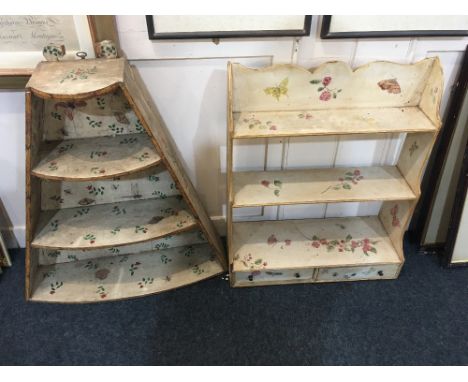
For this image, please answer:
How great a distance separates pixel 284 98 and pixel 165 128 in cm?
55

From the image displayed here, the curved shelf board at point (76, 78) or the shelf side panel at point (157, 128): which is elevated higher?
the curved shelf board at point (76, 78)

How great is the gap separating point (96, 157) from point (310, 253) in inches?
43.5

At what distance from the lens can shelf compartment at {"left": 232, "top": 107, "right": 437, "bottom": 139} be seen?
1.59 m

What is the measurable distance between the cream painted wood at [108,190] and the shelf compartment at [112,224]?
3cm

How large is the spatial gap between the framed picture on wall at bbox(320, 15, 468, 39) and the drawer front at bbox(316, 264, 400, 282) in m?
1.09

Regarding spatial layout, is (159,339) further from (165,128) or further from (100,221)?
(165,128)

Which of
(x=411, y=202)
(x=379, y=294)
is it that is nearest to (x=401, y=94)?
(x=411, y=202)

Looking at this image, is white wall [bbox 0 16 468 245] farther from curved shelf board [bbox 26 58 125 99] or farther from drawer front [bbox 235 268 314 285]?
drawer front [bbox 235 268 314 285]

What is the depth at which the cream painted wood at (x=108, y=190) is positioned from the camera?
1.90 metres

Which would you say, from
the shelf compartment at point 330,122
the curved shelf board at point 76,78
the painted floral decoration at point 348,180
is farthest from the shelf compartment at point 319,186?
the curved shelf board at point 76,78

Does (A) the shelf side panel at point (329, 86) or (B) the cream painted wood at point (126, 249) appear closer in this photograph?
(A) the shelf side panel at point (329, 86)

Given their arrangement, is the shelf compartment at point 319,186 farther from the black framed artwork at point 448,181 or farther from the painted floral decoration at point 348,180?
the black framed artwork at point 448,181

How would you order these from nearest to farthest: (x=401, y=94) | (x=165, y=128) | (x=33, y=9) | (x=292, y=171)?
(x=33, y=9), (x=401, y=94), (x=165, y=128), (x=292, y=171)

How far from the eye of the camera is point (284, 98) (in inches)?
66.5
